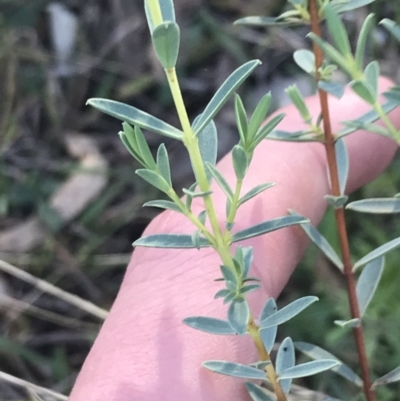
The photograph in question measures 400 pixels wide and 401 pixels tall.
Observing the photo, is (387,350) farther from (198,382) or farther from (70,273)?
(70,273)

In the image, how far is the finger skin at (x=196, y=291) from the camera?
27.2 inches

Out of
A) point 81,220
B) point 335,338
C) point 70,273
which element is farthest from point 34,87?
point 335,338

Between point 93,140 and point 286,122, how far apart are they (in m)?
0.60

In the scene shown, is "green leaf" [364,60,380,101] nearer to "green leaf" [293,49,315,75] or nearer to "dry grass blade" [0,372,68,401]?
"green leaf" [293,49,315,75]

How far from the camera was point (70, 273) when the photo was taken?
133cm

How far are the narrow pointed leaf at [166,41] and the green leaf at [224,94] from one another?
0.16ft

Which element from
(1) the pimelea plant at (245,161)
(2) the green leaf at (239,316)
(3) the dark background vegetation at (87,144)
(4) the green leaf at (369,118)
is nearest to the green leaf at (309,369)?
(1) the pimelea plant at (245,161)

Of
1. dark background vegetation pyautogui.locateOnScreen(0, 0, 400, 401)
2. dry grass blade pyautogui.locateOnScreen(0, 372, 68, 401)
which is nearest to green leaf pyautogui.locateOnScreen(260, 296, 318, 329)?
dry grass blade pyautogui.locateOnScreen(0, 372, 68, 401)

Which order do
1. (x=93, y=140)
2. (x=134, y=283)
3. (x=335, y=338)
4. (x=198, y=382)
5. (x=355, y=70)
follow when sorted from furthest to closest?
(x=93, y=140) < (x=335, y=338) < (x=134, y=283) < (x=198, y=382) < (x=355, y=70)

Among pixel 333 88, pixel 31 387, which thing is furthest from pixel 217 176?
pixel 31 387

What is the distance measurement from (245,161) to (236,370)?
20 centimetres

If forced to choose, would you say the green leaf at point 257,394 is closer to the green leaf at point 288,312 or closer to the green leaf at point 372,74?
the green leaf at point 288,312

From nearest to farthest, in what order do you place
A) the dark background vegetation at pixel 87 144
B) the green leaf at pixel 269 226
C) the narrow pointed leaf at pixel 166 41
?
the narrow pointed leaf at pixel 166 41, the green leaf at pixel 269 226, the dark background vegetation at pixel 87 144

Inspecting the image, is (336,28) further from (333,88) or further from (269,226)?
(269,226)
